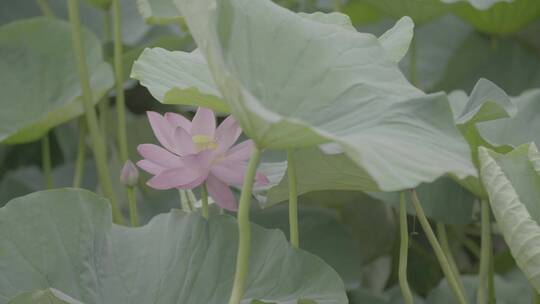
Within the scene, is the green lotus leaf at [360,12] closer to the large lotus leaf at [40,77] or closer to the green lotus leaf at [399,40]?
the large lotus leaf at [40,77]

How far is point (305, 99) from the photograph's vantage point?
65cm

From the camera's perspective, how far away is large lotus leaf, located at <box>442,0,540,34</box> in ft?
4.55

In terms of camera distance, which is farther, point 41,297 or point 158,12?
point 158,12

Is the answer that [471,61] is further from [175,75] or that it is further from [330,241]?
[175,75]

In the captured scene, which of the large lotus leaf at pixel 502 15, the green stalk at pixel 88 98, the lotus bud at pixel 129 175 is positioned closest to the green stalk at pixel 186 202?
the lotus bud at pixel 129 175

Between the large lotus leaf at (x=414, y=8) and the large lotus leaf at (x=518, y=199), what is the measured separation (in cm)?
44

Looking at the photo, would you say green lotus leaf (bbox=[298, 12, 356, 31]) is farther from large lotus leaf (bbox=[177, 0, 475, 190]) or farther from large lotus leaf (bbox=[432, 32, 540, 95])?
large lotus leaf (bbox=[432, 32, 540, 95])

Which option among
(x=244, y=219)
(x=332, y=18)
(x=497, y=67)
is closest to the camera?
(x=244, y=219)

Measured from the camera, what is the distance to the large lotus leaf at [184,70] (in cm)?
70

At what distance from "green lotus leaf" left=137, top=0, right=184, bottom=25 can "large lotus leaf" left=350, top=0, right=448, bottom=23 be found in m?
0.28

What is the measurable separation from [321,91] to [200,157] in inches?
5.4

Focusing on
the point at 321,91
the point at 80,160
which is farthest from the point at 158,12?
the point at 321,91

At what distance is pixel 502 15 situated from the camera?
144 centimetres

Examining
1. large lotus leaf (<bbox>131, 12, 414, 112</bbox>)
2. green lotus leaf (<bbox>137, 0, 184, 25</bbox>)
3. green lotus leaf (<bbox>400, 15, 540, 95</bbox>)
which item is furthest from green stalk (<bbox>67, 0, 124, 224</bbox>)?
green lotus leaf (<bbox>400, 15, 540, 95</bbox>)
